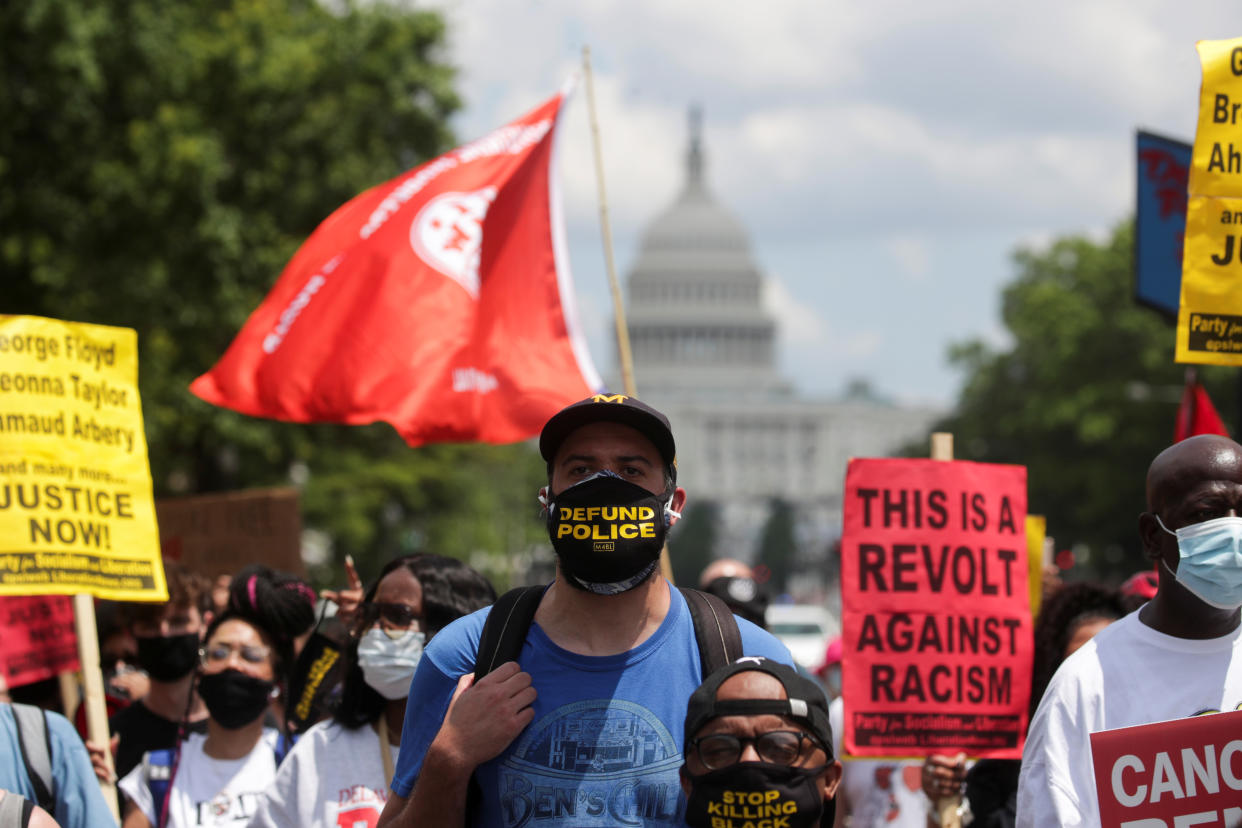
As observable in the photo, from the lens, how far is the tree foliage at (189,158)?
67.3 feet

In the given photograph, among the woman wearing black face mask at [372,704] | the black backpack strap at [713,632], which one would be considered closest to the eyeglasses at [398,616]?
the woman wearing black face mask at [372,704]

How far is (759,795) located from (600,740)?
36 centimetres

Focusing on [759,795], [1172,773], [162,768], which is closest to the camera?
[759,795]

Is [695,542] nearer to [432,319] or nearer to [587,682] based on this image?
[432,319]

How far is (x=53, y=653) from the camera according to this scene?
631cm

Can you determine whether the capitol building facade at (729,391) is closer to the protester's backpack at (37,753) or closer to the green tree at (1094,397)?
the green tree at (1094,397)

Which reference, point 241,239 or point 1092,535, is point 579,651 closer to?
point 241,239

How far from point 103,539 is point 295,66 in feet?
60.0

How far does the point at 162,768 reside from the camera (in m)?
5.01

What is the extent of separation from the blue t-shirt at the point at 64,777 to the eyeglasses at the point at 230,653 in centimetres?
112

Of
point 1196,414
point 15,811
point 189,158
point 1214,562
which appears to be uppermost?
point 189,158

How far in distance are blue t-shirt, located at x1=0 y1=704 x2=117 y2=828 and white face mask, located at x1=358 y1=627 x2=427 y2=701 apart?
2.22 ft

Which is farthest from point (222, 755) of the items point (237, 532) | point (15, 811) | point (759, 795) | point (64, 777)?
point (237, 532)

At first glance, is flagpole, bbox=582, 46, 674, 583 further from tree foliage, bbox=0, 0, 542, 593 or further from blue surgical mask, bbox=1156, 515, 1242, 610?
tree foliage, bbox=0, 0, 542, 593
